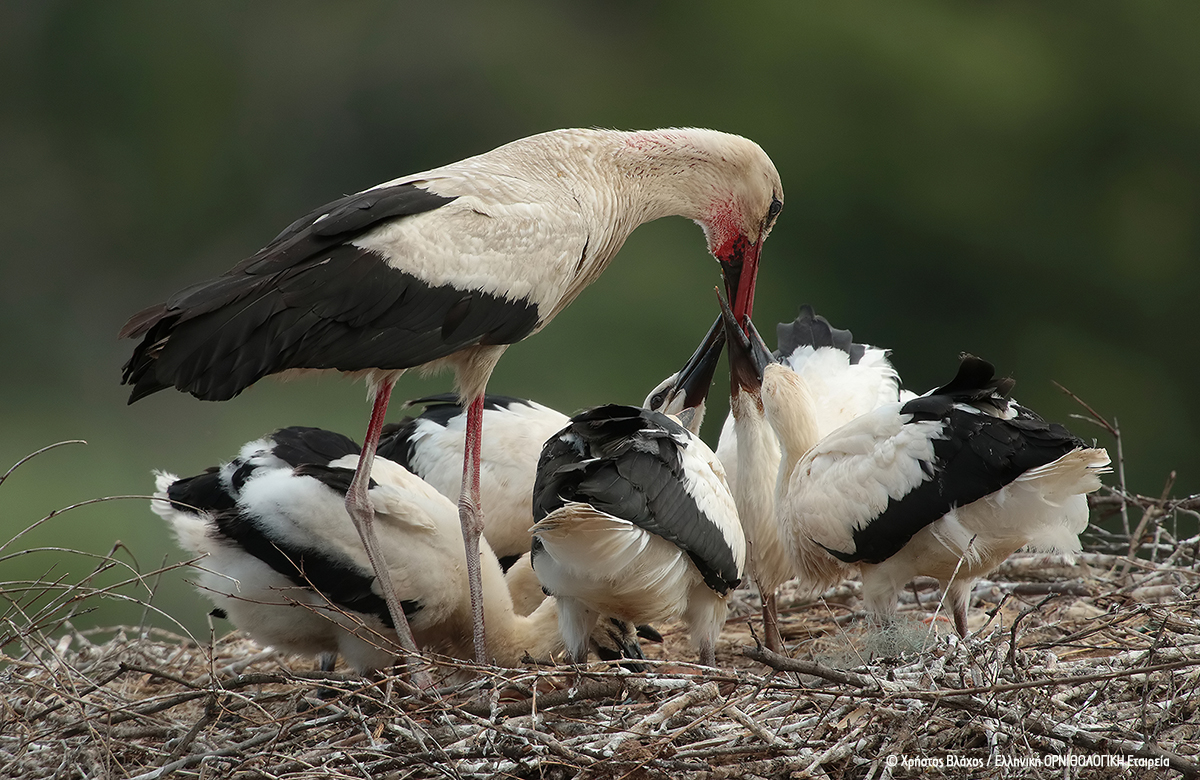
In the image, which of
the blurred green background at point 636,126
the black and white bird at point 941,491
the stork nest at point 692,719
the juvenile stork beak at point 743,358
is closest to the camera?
the stork nest at point 692,719

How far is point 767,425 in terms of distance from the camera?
4590 millimetres

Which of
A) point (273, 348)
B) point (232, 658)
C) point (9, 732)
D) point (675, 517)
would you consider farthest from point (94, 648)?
point (675, 517)

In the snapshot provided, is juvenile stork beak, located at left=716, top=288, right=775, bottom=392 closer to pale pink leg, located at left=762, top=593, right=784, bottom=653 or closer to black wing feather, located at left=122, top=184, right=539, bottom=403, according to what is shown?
pale pink leg, located at left=762, top=593, right=784, bottom=653

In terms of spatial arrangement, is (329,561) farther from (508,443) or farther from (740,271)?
(740,271)

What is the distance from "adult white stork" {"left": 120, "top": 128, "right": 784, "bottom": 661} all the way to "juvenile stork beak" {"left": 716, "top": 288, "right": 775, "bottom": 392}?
0.53 m

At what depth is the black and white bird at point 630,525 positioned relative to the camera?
11.2 feet

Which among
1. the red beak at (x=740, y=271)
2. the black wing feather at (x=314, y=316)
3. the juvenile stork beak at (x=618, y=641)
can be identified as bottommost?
the juvenile stork beak at (x=618, y=641)

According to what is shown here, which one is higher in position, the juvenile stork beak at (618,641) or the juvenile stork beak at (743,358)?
the juvenile stork beak at (743,358)

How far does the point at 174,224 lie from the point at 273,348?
13.0m

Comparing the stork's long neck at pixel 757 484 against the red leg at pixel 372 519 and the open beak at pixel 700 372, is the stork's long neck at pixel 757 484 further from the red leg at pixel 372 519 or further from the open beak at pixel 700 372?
the red leg at pixel 372 519

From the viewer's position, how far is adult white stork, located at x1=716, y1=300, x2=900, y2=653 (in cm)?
439

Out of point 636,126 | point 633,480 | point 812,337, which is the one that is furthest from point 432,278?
point 636,126

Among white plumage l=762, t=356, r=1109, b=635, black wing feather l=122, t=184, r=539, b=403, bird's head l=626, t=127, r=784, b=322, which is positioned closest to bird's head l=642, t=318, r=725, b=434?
bird's head l=626, t=127, r=784, b=322

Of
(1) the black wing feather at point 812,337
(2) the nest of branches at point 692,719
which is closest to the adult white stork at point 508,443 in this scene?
(1) the black wing feather at point 812,337
